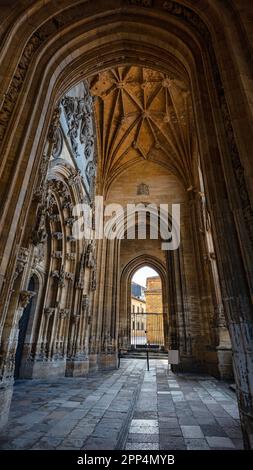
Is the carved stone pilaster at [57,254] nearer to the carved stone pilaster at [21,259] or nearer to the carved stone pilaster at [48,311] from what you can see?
the carved stone pilaster at [48,311]

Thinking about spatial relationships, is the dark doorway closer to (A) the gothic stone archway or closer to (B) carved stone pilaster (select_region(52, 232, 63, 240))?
(B) carved stone pilaster (select_region(52, 232, 63, 240))

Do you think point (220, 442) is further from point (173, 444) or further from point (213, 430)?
point (173, 444)

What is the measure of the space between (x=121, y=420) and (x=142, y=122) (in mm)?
13204

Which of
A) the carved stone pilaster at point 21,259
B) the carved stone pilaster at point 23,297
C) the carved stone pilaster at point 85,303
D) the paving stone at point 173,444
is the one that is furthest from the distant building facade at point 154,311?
the carved stone pilaster at point 21,259

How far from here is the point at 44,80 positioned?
4180 millimetres

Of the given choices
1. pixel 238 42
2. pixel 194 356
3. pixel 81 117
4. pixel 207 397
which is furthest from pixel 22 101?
pixel 194 356

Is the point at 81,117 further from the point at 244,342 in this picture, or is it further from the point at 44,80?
the point at 244,342

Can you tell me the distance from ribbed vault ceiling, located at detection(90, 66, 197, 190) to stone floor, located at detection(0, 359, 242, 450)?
10.3 meters

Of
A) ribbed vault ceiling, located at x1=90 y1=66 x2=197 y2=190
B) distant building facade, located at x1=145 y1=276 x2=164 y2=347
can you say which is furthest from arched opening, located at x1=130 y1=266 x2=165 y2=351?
ribbed vault ceiling, located at x1=90 y1=66 x2=197 y2=190

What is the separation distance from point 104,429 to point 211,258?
7807 mm

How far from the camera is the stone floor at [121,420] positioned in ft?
8.51

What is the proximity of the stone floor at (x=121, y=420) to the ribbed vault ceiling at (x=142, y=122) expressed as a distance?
33.7 feet

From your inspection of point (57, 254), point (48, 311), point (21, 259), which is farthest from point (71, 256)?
point (21, 259)

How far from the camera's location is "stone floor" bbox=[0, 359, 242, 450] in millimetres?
2594
